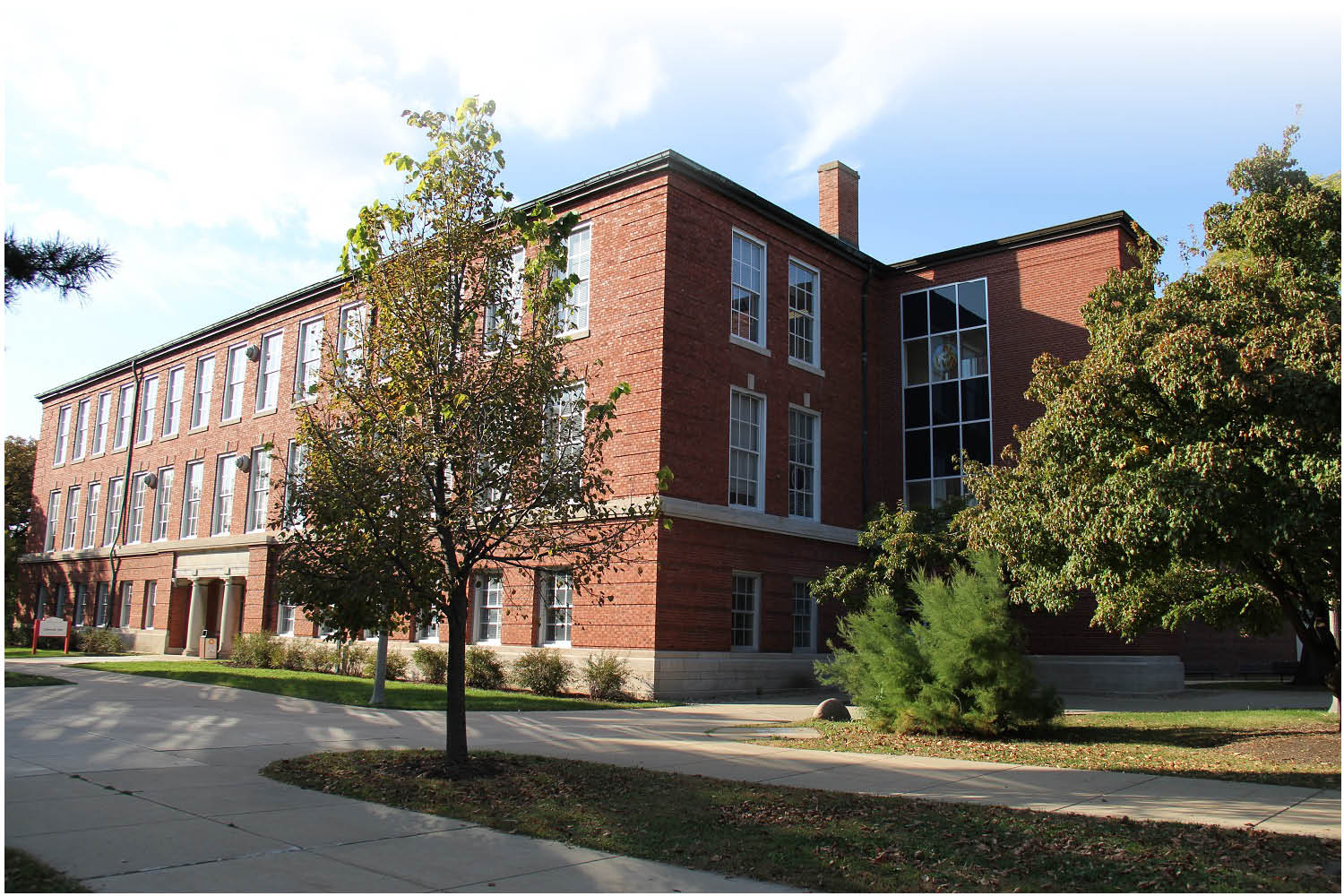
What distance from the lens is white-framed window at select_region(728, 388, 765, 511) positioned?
2350 cm

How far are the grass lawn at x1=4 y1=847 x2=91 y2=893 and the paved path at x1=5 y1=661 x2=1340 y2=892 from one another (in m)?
0.15

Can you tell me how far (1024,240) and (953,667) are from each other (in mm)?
16994

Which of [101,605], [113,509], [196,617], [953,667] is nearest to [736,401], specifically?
[953,667]

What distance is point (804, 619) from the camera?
82.2 feet

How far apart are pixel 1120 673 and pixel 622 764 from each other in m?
16.8

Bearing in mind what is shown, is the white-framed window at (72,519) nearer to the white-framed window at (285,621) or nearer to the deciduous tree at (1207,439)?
the white-framed window at (285,621)

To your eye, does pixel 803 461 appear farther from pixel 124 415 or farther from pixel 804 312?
pixel 124 415

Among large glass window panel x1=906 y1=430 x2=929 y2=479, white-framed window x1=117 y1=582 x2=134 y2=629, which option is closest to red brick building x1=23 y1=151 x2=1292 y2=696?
large glass window panel x1=906 y1=430 x2=929 y2=479

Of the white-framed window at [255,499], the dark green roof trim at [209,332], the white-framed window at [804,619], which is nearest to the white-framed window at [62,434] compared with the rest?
the dark green roof trim at [209,332]

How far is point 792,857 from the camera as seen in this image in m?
6.70

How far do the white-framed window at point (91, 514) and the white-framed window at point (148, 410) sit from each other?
419 cm

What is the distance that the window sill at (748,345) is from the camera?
23630 mm

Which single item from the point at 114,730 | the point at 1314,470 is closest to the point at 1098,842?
the point at 1314,470

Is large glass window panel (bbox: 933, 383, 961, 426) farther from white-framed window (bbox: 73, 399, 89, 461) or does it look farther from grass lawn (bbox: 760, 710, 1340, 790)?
white-framed window (bbox: 73, 399, 89, 461)
